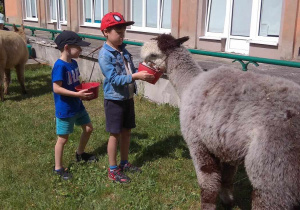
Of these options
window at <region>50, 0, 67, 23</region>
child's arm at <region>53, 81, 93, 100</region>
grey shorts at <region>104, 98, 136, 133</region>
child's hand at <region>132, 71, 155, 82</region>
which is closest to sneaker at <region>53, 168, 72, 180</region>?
grey shorts at <region>104, 98, 136, 133</region>

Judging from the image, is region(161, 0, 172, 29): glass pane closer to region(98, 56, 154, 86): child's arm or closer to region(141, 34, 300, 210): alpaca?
region(98, 56, 154, 86): child's arm

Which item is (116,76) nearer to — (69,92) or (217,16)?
(69,92)

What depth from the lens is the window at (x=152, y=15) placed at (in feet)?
35.0

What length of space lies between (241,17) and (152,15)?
3845 mm

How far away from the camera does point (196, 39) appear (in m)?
9.20

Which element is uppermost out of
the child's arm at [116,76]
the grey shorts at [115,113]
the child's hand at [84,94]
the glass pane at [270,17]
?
the glass pane at [270,17]

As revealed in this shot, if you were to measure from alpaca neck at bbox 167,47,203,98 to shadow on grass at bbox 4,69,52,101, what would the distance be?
5.21 metres

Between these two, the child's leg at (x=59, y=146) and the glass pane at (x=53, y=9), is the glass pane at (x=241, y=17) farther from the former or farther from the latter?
the glass pane at (x=53, y=9)

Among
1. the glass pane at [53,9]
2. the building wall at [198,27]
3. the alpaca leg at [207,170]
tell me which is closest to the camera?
the alpaca leg at [207,170]

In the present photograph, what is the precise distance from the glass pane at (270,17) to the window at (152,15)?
3.40m

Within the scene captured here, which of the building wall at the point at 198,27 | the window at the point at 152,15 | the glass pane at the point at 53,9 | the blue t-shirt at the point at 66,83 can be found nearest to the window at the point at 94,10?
the building wall at the point at 198,27

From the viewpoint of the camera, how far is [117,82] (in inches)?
134

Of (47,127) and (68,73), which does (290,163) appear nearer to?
(68,73)

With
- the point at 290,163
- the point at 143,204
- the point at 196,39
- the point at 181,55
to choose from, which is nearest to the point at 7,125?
the point at 143,204
